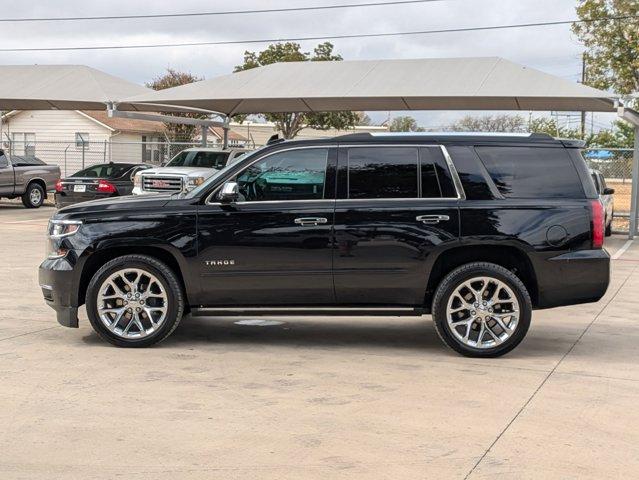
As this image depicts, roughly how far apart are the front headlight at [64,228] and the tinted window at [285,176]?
58.9 inches

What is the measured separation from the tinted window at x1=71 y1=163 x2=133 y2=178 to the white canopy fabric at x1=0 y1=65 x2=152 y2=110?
2.12 meters

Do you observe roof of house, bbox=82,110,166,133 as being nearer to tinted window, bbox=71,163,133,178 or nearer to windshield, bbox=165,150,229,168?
tinted window, bbox=71,163,133,178

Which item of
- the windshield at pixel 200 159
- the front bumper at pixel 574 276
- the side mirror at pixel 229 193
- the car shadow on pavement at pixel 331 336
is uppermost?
the windshield at pixel 200 159

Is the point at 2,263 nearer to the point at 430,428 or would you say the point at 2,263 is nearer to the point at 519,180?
the point at 519,180

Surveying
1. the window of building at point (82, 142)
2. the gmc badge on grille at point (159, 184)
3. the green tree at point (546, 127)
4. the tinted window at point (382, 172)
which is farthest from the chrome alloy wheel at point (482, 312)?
the green tree at point (546, 127)

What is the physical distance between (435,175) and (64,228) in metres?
3.35

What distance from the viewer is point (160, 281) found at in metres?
7.73

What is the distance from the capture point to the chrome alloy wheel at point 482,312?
7570 mm

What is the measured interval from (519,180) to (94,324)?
13.0 feet

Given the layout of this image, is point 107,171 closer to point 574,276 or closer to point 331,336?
point 331,336

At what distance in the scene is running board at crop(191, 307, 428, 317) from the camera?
771cm

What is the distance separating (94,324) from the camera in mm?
7816

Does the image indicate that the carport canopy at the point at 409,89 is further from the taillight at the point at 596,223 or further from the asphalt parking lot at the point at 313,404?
the taillight at the point at 596,223

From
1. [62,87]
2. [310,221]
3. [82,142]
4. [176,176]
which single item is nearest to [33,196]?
[62,87]
